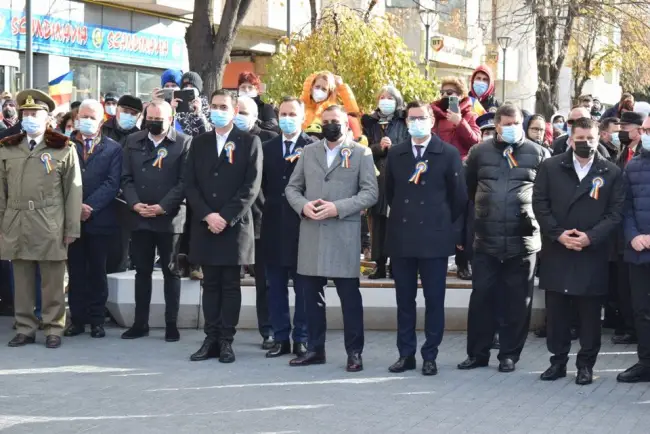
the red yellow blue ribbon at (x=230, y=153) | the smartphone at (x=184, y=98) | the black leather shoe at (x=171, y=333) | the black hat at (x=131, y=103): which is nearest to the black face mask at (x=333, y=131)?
the red yellow blue ribbon at (x=230, y=153)

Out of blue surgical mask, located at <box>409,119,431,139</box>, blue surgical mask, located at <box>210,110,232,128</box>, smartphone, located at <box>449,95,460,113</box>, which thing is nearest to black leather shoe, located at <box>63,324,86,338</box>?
blue surgical mask, located at <box>210,110,232,128</box>

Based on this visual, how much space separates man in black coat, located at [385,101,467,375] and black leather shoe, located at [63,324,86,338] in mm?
3295

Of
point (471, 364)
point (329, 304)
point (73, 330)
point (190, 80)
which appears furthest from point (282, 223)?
point (190, 80)

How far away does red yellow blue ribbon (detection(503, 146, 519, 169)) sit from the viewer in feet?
31.7

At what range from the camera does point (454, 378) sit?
30.9ft

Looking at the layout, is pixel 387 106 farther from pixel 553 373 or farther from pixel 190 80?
pixel 553 373

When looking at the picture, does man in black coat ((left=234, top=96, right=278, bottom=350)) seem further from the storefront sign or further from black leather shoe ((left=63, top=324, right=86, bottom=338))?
the storefront sign

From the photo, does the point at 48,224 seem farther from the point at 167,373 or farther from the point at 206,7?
the point at 206,7

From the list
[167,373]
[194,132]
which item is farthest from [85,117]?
[167,373]

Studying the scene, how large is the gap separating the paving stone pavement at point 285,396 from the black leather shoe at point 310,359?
11 cm

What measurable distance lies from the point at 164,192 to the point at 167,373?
2018 mm

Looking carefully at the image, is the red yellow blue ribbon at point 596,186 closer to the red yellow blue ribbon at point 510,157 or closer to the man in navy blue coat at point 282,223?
the red yellow blue ribbon at point 510,157

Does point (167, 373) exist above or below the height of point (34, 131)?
below

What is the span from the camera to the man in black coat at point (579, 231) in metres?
9.30
